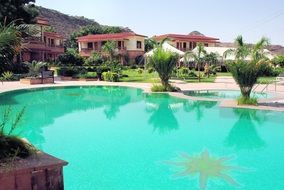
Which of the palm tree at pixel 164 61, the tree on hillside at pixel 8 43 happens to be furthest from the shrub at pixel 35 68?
the tree on hillside at pixel 8 43

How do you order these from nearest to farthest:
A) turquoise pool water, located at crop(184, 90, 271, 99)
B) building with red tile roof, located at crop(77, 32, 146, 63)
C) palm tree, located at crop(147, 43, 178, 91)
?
1. turquoise pool water, located at crop(184, 90, 271, 99)
2. palm tree, located at crop(147, 43, 178, 91)
3. building with red tile roof, located at crop(77, 32, 146, 63)

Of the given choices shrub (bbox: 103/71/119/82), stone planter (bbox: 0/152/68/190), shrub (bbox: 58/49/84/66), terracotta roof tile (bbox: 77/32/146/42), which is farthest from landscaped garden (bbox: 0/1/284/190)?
terracotta roof tile (bbox: 77/32/146/42)

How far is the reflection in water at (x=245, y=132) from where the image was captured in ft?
35.5

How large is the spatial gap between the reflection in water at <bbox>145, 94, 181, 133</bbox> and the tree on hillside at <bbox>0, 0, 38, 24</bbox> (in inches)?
528

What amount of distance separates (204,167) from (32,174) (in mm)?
4115

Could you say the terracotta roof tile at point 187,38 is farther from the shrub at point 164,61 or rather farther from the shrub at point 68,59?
the shrub at point 164,61

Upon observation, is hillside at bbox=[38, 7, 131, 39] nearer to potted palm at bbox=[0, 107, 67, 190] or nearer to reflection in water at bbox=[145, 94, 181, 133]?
reflection in water at bbox=[145, 94, 181, 133]

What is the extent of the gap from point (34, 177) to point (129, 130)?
7.06 metres

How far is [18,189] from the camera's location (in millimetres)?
5730

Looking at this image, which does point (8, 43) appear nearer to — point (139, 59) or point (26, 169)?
point (26, 169)

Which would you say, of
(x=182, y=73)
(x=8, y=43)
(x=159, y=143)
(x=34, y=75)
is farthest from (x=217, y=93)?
(x=8, y=43)

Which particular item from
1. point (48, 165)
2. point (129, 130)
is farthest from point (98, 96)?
point (48, 165)

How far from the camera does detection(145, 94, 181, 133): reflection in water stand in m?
13.6

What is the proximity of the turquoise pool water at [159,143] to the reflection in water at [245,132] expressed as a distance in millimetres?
28
